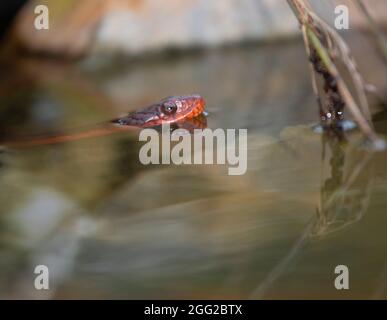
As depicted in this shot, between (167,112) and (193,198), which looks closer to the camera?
(193,198)

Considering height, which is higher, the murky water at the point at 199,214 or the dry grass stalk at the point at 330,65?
the dry grass stalk at the point at 330,65

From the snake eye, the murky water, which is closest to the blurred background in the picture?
the murky water

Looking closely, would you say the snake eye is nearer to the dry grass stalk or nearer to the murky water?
the murky water

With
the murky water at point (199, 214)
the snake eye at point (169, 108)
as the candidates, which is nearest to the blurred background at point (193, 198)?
the murky water at point (199, 214)

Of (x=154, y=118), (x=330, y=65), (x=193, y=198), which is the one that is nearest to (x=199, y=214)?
(x=193, y=198)

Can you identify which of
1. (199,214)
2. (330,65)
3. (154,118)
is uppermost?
(154,118)

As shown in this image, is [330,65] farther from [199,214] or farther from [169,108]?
[169,108]

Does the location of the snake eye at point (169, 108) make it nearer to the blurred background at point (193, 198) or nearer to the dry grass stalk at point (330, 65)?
the blurred background at point (193, 198)

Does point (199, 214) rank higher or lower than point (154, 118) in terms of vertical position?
lower
